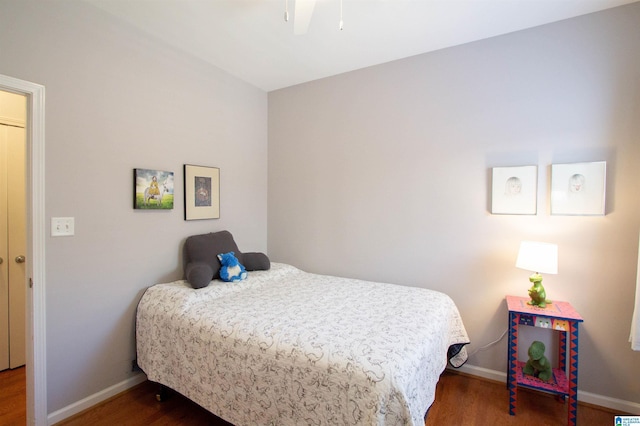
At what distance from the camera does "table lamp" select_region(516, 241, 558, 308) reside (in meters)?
1.98

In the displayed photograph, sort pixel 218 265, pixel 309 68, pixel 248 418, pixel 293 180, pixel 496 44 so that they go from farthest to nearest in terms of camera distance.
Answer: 1. pixel 293 180
2. pixel 309 68
3. pixel 218 265
4. pixel 496 44
5. pixel 248 418

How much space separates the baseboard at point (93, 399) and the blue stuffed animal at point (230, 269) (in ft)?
3.33

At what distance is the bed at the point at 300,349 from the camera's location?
1.31m

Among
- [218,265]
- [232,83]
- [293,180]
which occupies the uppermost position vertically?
[232,83]

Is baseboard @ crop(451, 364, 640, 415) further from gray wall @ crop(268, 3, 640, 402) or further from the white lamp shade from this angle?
the white lamp shade

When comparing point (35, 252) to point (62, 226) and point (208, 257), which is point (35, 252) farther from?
point (208, 257)

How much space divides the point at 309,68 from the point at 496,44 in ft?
5.36

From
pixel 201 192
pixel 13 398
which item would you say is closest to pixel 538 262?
pixel 201 192

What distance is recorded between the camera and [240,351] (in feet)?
5.32

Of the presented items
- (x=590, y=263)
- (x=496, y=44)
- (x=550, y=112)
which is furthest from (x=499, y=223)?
(x=496, y=44)

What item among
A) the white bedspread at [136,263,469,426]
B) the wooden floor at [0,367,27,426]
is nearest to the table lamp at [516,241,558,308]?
the white bedspread at [136,263,469,426]

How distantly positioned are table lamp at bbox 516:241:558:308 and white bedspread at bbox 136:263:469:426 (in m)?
0.56

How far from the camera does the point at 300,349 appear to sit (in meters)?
1.47

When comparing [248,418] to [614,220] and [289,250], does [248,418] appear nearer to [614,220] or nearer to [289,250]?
[289,250]
